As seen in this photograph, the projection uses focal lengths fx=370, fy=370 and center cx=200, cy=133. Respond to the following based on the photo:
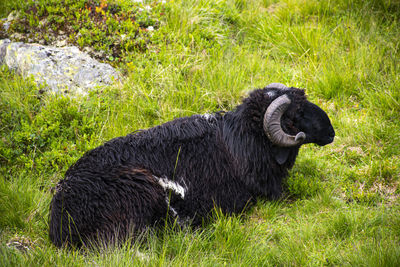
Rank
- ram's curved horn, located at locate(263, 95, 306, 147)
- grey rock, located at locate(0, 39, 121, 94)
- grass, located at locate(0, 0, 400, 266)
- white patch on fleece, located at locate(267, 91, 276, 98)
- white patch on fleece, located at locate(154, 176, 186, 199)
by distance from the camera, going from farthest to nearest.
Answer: grey rock, located at locate(0, 39, 121, 94) → white patch on fleece, located at locate(267, 91, 276, 98) → ram's curved horn, located at locate(263, 95, 306, 147) → white patch on fleece, located at locate(154, 176, 186, 199) → grass, located at locate(0, 0, 400, 266)

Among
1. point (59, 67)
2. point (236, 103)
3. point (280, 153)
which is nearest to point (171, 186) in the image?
point (280, 153)

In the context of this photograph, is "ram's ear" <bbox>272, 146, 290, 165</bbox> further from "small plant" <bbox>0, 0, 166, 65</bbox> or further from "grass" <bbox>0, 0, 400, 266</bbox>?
"small plant" <bbox>0, 0, 166, 65</bbox>

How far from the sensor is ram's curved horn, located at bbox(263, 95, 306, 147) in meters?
4.21

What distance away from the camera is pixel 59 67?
6.29 metres

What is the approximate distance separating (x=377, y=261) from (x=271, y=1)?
680 cm

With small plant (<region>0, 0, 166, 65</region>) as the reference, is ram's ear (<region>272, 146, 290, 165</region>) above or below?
Result: below

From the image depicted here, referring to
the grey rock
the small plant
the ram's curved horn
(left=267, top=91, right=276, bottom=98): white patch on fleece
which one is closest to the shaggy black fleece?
(left=267, top=91, right=276, bottom=98): white patch on fleece

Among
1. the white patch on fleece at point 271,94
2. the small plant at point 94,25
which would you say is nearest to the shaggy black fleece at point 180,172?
the white patch on fleece at point 271,94

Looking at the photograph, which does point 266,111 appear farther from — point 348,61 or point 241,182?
point 348,61

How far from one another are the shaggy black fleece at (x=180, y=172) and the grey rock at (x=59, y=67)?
7.35 feet

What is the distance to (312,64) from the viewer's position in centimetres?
653

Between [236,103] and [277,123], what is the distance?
187cm

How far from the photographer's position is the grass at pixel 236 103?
12.1 feet

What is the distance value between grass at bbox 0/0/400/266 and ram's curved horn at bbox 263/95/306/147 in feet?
2.55
